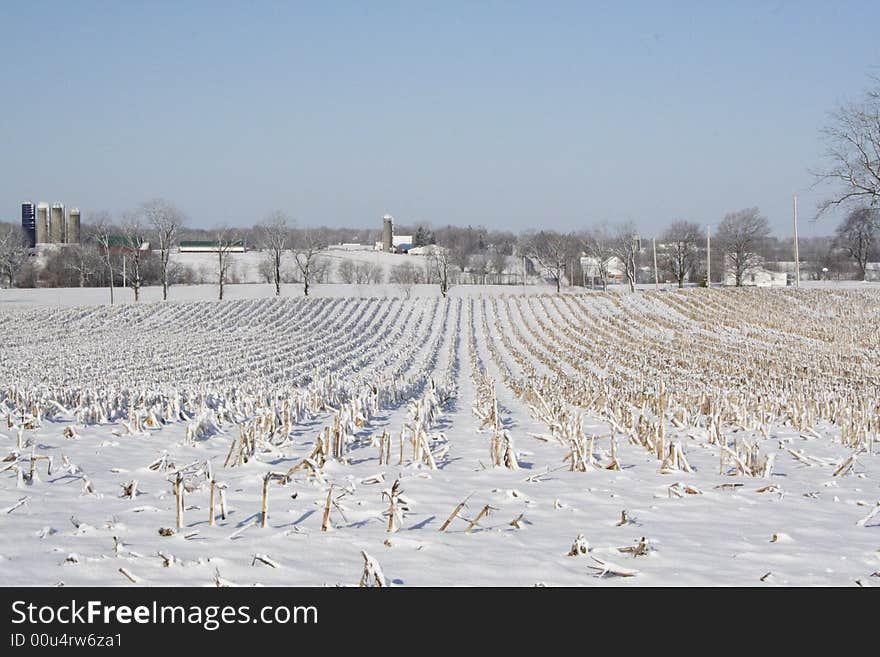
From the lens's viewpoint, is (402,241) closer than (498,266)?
No

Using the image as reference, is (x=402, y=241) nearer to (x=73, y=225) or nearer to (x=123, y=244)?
(x=73, y=225)

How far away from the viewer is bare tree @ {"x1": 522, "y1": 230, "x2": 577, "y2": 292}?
291 feet

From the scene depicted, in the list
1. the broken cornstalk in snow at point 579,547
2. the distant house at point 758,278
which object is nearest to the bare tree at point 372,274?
the distant house at point 758,278

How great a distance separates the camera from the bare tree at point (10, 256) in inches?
3078

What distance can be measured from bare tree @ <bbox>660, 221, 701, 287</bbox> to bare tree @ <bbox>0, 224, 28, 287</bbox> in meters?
71.1

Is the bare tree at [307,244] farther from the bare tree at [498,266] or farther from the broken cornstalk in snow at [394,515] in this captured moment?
the broken cornstalk in snow at [394,515]

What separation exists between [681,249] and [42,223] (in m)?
88.7

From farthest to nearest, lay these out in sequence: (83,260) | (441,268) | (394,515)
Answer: (441,268) → (83,260) → (394,515)

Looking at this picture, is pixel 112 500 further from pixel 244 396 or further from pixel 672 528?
pixel 244 396

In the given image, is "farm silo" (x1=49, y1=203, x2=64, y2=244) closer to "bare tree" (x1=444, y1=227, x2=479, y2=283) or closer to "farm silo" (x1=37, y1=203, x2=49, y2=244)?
"farm silo" (x1=37, y1=203, x2=49, y2=244)

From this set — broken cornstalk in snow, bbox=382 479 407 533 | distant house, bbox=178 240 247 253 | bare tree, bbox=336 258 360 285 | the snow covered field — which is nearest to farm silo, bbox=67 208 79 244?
distant house, bbox=178 240 247 253

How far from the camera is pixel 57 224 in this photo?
113062 millimetres

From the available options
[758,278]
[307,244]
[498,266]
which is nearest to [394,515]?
[307,244]

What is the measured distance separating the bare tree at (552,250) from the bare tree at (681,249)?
1181cm
